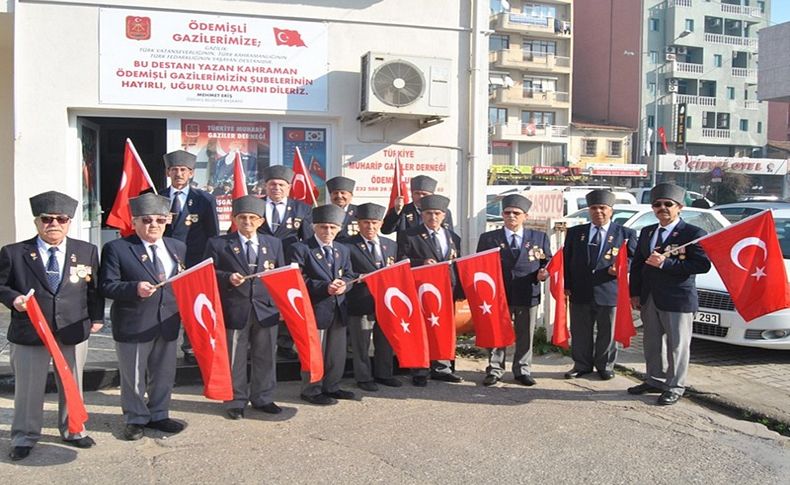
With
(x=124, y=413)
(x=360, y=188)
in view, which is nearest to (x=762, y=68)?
(x=360, y=188)

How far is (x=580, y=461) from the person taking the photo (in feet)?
16.1

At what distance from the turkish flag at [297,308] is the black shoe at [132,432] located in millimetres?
1322

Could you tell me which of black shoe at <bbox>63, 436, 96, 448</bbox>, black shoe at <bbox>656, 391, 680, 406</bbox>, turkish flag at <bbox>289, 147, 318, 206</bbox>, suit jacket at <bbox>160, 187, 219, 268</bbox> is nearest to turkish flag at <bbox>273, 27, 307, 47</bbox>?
turkish flag at <bbox>289, 147, 318, 206</bbox>

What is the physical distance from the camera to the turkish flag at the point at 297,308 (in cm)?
565

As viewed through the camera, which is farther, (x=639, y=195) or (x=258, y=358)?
(x=639, y=195)

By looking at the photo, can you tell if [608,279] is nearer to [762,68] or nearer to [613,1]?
[762,68]

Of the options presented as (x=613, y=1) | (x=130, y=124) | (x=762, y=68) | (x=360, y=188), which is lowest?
(x=360, y=188)

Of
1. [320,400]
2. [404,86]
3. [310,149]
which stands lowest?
[320,400]

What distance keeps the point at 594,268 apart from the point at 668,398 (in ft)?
4.56

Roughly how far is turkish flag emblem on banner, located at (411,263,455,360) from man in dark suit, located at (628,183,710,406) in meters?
1.75

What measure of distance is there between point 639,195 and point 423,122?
2012 centimetres

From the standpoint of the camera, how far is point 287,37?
887 centimetres

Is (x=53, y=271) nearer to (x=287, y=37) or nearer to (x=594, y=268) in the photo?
(x=594, y=268)

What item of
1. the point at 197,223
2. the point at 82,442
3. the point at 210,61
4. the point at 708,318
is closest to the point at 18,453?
the point at 82,442
